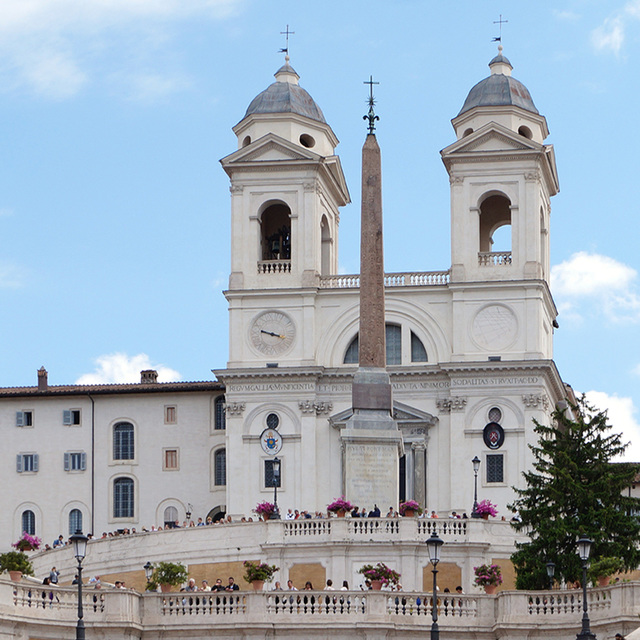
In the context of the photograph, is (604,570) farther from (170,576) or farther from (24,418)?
(24,418)

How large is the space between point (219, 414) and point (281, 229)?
955 cm

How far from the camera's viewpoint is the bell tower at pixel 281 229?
100 m

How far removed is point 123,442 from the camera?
103 metres

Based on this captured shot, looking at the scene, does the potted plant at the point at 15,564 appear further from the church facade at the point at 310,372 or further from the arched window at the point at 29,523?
the arched window at the point at 29,523

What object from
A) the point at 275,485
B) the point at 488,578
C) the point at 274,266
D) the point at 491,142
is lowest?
the point at 488,578

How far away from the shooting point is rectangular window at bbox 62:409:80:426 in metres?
104

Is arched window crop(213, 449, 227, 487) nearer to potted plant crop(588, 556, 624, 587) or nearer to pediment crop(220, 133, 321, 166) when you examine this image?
pediment crop(220, 133, 321, 166)

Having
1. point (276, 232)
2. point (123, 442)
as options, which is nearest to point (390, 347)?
point (276, 232)

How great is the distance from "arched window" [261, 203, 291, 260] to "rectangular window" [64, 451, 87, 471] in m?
13.0

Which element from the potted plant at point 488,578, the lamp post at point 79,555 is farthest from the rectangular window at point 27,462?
the lamp post at point 79,555

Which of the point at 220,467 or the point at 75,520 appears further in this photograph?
the point at 220,467

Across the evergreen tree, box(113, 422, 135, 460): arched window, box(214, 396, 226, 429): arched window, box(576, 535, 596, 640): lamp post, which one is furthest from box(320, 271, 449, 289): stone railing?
box(576, 535, 596, 640): lamp post

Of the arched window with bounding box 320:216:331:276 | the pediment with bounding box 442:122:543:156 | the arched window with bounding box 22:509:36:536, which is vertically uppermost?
the pediment with bounding box 442:122:543:156

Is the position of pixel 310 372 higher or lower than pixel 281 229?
lower
